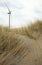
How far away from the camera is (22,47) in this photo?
8.52 metres

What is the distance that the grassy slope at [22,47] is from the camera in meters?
7.87

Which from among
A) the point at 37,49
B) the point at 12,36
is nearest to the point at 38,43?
the point at 37,49

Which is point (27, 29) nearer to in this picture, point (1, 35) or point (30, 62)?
point (1, 35)

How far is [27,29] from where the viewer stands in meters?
10.2

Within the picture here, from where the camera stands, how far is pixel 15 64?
7.70 metres

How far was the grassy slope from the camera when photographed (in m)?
7.87

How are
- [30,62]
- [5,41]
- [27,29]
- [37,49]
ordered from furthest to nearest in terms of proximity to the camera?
[27,29] → [5,41] → [37,49] → [30,62]

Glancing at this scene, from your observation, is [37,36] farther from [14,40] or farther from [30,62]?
[30,62]

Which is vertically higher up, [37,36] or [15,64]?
[37,36]

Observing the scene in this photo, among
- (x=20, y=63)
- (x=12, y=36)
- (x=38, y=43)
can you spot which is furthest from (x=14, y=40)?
(x=20, y=63)

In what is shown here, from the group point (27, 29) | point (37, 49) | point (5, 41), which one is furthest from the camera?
point (27, 29)

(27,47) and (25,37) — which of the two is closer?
(27,47)

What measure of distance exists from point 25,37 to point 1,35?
1.01 metres

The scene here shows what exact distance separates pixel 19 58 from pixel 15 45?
930 mm
